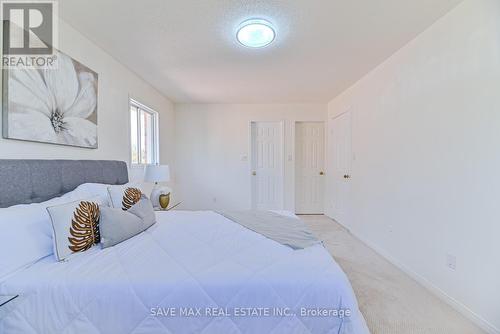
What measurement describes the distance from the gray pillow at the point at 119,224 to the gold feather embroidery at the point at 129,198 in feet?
0.41

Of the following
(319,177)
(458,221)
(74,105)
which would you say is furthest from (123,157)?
(319,177)

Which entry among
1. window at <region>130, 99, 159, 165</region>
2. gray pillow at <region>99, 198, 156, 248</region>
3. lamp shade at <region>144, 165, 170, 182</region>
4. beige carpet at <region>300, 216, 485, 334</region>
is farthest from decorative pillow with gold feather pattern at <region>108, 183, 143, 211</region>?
beige carpet at <region>300, 216, 485, 334</region>

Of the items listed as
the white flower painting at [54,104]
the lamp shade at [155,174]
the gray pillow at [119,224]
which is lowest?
the gray pillow at [119,224]

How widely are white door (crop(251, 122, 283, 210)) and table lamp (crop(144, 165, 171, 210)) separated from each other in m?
2.29

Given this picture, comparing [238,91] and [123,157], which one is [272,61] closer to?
[238,91]

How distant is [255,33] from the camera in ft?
7.17

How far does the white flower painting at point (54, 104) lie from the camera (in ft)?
5.28

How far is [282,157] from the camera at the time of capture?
503 cm

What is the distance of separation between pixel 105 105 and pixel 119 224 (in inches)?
68.0

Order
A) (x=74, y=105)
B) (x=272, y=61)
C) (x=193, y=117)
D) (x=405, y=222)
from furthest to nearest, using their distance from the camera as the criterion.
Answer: (x=193, y=117)
(x=272, y=61)
(x=405, y=222)
(x=74, y=105)

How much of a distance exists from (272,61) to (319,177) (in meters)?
3.01

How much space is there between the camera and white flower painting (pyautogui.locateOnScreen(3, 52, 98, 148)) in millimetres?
1609

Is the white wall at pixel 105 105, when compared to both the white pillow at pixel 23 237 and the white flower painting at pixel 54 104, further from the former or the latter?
the white pillow at pixel 23 237

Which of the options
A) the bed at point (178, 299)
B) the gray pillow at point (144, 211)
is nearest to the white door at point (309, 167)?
the gray pillow at point (144, 211)
